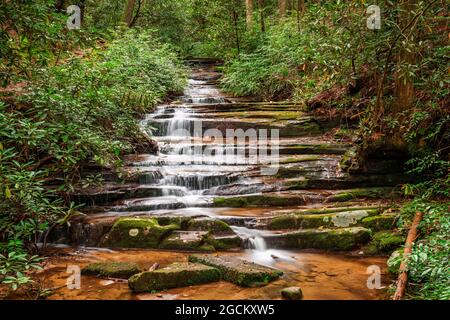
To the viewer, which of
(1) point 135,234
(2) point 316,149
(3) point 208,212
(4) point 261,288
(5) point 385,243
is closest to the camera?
(4) point 261,288

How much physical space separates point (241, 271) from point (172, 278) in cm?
87

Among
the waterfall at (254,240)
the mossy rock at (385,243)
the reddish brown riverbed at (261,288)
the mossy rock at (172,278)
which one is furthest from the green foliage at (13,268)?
the mossy rock at (385,243)

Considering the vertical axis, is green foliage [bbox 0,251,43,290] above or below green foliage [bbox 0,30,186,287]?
below

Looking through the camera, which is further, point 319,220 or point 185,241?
point 319,220

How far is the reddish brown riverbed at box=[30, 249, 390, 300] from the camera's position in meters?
4.93

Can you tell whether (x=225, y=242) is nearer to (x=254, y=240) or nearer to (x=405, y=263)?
(x=254, y=240)

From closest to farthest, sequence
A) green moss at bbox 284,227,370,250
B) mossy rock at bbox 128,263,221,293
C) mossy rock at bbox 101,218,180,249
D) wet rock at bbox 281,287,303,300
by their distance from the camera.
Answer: wet rock at bbox 281,287,303,300 < mossy rock at bbox 128,263,221,293 < green moss at bbox 284,227,370,250 < mossy rock at bbox 101,218,180,249

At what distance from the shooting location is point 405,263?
16.1 feet

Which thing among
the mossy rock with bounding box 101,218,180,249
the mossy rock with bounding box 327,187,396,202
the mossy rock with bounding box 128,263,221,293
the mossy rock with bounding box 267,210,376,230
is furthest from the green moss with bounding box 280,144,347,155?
the mossy rock with bounding box 128,263,221,293

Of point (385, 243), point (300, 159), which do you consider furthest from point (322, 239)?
point (300, 159)

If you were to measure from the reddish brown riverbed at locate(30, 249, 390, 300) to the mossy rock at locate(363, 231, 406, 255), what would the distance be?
0.69 ft

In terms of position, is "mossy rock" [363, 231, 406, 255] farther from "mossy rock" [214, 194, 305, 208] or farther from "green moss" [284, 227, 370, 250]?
"mossy rock" [214, 194, 305, 208]

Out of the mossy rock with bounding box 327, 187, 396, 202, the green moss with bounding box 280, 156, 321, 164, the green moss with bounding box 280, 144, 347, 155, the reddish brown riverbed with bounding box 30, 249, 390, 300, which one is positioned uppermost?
the green moss with bounding box 280, 144, 347, 155

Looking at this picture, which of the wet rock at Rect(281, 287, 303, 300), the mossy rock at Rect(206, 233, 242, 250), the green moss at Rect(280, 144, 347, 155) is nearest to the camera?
Answer: the wet rock at Rect(281, 287, 303, 300)
